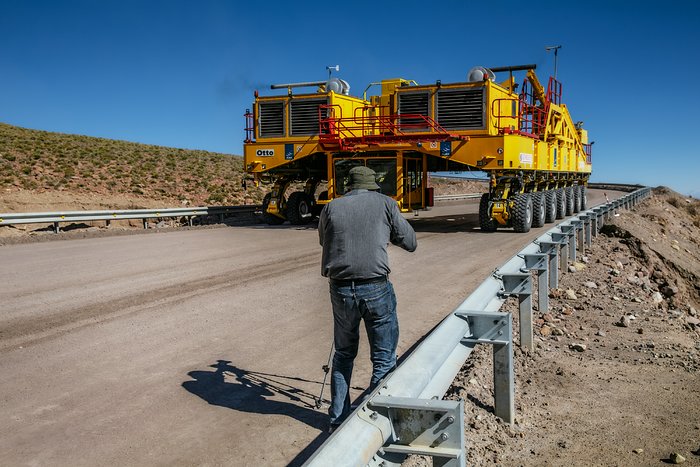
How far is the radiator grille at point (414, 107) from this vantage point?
60.0 ft

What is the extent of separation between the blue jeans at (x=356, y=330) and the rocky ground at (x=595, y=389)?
0.68 m

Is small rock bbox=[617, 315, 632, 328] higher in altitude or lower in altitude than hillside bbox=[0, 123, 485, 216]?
lower

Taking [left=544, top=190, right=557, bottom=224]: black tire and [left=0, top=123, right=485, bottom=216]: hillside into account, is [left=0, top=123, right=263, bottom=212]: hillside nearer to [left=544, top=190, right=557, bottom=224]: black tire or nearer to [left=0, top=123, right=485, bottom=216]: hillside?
A: [left=0, top=123, right=485, bottom=216]: hillside

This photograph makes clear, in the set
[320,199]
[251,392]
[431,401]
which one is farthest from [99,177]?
[431,401]

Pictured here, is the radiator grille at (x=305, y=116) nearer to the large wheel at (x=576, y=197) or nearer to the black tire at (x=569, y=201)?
the black tire at (x=569, y=201)

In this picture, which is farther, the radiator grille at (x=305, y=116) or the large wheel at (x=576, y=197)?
the large wheel at (x=576, y=197)

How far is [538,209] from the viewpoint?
19.6 metres

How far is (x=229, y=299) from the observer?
29.0 ft

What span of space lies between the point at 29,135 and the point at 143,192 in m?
19.1

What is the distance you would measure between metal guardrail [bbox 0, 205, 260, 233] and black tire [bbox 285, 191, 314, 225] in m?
3.10

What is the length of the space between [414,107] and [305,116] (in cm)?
360

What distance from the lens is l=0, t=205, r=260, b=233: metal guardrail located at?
1756cm

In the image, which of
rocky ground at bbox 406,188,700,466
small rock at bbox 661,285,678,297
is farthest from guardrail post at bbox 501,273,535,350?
small rock at bbox 661,285,678,297

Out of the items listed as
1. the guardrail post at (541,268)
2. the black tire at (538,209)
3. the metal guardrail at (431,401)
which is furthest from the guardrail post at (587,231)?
the metal guardrail at (431,401)
